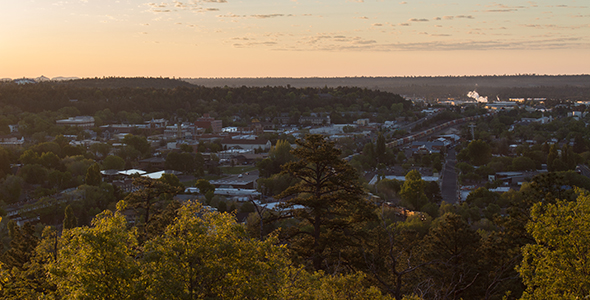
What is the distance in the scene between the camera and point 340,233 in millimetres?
12273

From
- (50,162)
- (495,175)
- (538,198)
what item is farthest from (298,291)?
(50,162)

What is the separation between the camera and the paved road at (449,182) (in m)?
34.3

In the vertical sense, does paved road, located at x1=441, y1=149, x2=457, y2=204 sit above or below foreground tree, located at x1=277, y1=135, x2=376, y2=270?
below

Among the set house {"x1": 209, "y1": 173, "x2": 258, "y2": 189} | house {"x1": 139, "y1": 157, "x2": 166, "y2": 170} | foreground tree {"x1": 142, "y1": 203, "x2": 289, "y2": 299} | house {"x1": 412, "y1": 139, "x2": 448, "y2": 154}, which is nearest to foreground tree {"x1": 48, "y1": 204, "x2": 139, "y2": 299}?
foreground tree {"x1": 142, "y1": 203, "x2": 289, "y2": 299}

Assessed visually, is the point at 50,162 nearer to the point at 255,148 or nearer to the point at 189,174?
the point at 189,174

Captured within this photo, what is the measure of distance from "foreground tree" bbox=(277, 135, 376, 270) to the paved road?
70.9 feet

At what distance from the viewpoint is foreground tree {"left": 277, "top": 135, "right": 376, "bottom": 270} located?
11977 mm

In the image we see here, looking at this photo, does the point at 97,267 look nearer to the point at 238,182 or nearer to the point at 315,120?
the point at 238,182

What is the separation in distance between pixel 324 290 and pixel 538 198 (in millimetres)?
9232

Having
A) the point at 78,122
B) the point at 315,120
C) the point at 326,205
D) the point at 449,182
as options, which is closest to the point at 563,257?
the point at 326,205

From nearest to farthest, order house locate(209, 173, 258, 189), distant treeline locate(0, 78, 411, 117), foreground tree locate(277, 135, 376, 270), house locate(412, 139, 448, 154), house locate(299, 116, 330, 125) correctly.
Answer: foreground tree locate(277, 135, 376, 270) → house locate(209, 173, 258, 189) → house locate(412, 139, 448, 154) → distant treeline locate(0, 78, 411, 117) → house locate(299, 116, 330, 125)

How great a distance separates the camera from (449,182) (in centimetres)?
4053

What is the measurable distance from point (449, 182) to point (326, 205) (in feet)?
99.1

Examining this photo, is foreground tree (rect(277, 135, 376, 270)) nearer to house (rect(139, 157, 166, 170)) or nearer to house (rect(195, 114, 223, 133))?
house (rect(139, 157, 166, 170))
